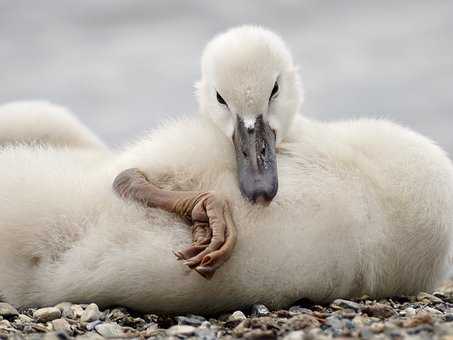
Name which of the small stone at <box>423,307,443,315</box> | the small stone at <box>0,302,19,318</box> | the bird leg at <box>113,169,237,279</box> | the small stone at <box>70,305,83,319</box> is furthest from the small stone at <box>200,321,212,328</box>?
the small stone at <box>423,307,443,315</box>

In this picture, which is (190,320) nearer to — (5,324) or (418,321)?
(5,324)

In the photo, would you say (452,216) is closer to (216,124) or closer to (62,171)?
(216,124)

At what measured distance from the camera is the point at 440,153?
23.0ft

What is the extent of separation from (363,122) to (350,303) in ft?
5.94

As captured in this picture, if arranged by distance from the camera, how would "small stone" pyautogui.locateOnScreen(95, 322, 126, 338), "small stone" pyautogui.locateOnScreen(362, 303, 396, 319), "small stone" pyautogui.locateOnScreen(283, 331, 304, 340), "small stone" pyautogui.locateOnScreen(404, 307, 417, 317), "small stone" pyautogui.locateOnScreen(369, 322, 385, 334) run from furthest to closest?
"small stone" pyautogui.locateOnScreen(404, 307, 417, 317) → "small stone" pyautogui.locateOnScreen(362, 303, 396, 319) → "small stone" pyautogui.locateOnScreen(95, 322, 126, 338) → "small stone" pyautogui.locateOnScreen(369, 322, 385, 334) → "small stone" pyautogui.locateOnScreen(283, 331, 304, 340)

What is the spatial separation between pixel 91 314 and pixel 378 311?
180cm

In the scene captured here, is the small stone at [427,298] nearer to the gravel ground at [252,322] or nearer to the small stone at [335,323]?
the gravel ground at [252,322]

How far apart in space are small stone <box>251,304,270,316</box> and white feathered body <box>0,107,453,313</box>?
0.07m

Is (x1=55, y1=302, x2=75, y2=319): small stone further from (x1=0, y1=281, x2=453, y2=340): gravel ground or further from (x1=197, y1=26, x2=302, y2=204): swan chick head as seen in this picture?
(x1=197, y1=26, x2=302, y2=204): swan chick head

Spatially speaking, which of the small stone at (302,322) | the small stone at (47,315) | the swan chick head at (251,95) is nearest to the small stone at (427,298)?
the swan chick head at (251,95)

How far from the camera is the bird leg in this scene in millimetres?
5738

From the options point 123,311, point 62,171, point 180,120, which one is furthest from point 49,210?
point 180,120

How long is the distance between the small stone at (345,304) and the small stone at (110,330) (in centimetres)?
144

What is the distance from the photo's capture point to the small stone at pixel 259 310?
5859 millimetres
